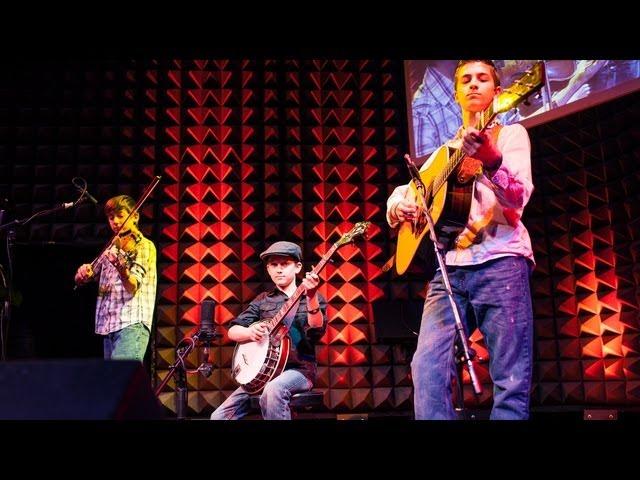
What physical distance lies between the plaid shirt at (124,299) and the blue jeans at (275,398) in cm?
75

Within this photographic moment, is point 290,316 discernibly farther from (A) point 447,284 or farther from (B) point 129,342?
(A) point 447,284

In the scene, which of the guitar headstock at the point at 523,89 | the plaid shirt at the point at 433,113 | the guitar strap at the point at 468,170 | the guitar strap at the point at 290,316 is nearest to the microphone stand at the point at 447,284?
the guitar strap at the point at 468,170

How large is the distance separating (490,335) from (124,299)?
239 centimetres

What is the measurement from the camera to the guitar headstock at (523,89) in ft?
7.34

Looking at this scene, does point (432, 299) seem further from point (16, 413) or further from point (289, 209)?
point (289, 209)

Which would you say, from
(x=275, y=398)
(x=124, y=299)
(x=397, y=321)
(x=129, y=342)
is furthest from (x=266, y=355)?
(x=397, y=321)

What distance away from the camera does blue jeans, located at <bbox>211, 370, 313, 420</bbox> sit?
3.29m

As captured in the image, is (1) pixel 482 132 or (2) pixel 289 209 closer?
(1) pixel 482 132

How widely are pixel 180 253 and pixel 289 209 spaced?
3.93ft

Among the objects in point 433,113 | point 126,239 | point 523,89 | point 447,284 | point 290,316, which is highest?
point 433,113

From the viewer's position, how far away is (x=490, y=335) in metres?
2.32

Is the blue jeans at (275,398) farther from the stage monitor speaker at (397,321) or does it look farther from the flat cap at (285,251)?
the stage monitor speaker at (397,321)

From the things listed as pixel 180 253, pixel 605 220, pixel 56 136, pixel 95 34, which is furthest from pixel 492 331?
pixel 56 136

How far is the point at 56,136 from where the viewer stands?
6309 mm
